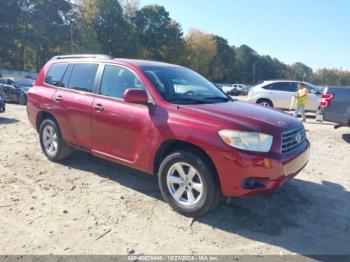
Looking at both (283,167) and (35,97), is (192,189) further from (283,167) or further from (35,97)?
(35,97)

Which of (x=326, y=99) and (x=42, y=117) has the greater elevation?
(x=326, y=99)

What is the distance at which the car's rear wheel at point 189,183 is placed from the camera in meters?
4.05

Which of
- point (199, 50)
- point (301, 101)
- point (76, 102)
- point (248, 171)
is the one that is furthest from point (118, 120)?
point (199, 50)

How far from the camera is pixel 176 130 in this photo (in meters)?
4.23

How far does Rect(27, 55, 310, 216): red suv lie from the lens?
392 cm

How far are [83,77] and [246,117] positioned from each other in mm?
2800

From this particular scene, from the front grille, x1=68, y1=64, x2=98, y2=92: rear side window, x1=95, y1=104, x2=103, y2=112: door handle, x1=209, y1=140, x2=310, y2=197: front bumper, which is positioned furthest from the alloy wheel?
x1=68, y1=64, x2=98, y2=92: rear side window

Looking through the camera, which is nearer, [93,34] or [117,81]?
[117,81]

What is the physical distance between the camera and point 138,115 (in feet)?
15.2

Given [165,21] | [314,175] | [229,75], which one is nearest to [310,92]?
[314,175]

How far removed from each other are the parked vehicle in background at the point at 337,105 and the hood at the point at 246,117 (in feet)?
19.3

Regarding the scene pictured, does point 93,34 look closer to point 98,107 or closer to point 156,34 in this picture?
point 156,34

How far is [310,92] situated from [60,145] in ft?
41.1

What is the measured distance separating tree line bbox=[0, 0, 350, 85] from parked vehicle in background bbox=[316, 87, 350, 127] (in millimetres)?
46322
